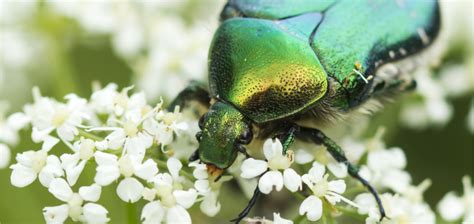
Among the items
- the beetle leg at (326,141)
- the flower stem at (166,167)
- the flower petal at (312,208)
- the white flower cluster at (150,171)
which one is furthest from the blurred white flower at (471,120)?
the flower stem at (166,167)

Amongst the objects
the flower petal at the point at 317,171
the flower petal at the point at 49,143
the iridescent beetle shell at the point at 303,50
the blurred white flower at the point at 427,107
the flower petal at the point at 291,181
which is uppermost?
the iridescent beetle shell at the point at 303,50

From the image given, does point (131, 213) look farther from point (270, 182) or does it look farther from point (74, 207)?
point (270, 182)

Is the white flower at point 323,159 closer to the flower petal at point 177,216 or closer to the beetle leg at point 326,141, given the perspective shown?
the beetle leg at point 326,141

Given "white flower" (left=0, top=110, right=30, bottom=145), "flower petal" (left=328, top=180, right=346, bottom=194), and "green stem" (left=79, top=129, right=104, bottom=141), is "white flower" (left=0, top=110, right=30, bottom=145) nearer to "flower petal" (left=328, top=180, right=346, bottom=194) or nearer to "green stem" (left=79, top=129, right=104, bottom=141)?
"green stem" (left=79, top=129, right=104, bottom=141)

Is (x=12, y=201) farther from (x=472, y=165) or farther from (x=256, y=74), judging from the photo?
(x=472, y=165)

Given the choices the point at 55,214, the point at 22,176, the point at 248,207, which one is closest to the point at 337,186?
the point at 248,207

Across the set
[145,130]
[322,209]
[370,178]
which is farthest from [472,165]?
[145,130]

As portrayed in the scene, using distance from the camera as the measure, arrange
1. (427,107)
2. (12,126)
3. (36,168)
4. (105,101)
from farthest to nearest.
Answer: (427,107), (12,126), (105,101), (36,168)
